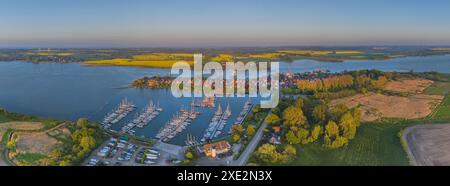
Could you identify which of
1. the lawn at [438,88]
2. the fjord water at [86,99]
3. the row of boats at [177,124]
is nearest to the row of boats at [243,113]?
the fjord water at [86,99]

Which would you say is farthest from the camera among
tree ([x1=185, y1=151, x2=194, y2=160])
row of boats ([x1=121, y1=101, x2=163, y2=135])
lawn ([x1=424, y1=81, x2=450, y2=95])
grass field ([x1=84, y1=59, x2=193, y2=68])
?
grass field ([x1=84, y1=59, x2=193, y2=68])

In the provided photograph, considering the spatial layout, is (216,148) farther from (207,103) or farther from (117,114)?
(207,103)

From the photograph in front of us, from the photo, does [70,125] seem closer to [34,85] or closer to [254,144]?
[254,144]

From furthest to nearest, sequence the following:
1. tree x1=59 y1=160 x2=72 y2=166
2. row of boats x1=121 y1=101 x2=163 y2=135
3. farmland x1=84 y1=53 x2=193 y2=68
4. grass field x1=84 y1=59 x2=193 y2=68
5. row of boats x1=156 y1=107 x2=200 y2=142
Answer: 1. farmland x1=84 y1=53 x2=193 y2=68
2. grass field x1=84 y1=59 x2=193 y2=68
3. row of boats x1=121 y1=101 x2=163 y2=135
4. row of boats x1=156 y1=107 x2=200 y2=142
5. tree x1=59 y1=160 x2=72 y2=166

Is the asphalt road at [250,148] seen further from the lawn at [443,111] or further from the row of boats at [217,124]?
the lawn at [443,111]

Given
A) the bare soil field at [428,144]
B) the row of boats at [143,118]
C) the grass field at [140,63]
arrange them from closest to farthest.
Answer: the bare soil field at [428,144] < the row of boats at [143,118] < the grass field at [140,63]

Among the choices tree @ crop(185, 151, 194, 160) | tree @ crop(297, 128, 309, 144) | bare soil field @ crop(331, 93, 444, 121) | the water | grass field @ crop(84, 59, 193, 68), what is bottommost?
tree @ crop(185, 151, 194, 160)

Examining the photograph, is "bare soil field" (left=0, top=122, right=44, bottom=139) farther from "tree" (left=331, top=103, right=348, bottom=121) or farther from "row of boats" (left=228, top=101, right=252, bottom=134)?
"tree" (left=331, top=103, right=348, bottom=121)

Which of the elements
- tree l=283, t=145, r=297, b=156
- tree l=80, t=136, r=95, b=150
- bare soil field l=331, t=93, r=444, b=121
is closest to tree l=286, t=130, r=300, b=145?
tree l=283, t=145, r=297, b=156
